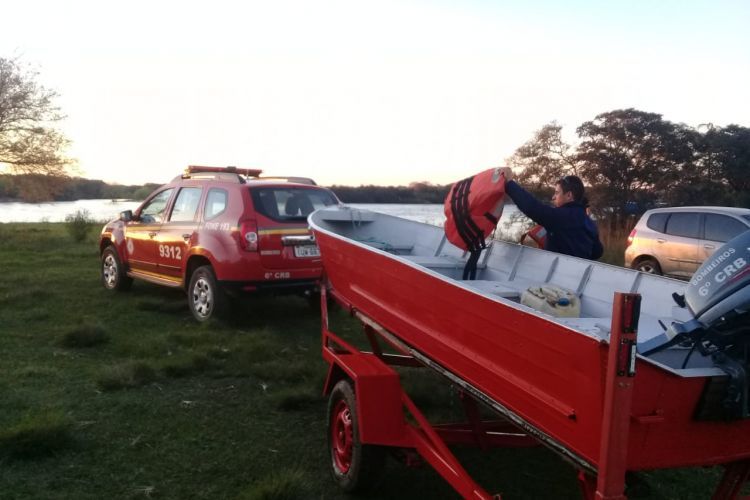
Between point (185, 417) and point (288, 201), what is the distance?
141 inches

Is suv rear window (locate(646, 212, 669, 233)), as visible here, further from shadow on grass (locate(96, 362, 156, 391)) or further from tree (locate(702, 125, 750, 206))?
shadow on grass (locate(96, 362, 156, 391))

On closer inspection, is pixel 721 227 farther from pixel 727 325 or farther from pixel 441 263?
pixel 727 325

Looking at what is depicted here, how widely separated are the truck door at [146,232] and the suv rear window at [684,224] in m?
8.63

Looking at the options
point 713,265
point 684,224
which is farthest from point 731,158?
point 713,265

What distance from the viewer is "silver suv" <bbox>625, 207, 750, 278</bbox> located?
10812mm

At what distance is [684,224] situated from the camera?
11.6 metres

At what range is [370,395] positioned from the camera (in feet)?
12.1

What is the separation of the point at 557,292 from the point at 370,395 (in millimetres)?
1187

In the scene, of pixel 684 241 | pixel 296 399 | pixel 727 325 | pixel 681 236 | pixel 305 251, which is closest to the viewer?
pixel 727 325

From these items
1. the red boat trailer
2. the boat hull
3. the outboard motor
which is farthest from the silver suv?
the outboard motor

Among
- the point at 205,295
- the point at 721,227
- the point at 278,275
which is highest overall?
the point at 721,227

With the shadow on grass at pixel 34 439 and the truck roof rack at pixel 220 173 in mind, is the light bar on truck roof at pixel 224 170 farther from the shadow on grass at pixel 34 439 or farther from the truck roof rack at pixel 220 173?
the shadow on grass at pixel 34 439

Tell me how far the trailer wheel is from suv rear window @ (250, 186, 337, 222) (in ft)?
12.8

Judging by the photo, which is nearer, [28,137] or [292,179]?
[292,179]
